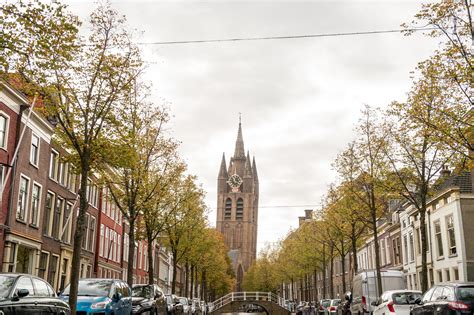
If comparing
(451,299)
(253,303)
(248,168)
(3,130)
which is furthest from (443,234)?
(248,168)

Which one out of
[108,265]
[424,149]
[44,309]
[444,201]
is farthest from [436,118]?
[108,265]

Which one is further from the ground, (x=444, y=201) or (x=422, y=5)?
(x=422, y=5)

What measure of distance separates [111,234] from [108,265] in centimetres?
310

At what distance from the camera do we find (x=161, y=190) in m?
29.0

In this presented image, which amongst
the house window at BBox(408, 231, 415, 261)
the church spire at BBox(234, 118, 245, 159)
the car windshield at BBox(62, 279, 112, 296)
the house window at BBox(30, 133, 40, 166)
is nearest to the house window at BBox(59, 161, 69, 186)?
the house window at BBox(30, 133, 40, 166)

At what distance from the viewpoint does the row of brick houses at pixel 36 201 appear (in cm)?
2545

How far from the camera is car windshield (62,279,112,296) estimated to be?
16703 mm

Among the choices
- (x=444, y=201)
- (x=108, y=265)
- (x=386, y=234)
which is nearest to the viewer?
(x=444, y=201)

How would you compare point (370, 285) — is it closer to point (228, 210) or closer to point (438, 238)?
point (438, 238)

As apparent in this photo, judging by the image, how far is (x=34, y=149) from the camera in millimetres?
29234

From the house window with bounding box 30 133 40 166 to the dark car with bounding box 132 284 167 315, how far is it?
10348 millimetres

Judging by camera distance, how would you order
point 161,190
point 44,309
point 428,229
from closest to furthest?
point 44,309 → point 161,190 → point 428,229

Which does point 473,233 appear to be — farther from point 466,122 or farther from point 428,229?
point 466,122

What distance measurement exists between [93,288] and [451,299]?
10605mm
